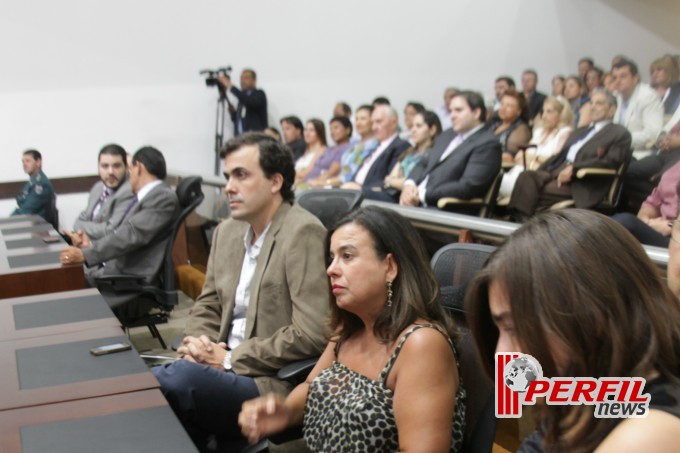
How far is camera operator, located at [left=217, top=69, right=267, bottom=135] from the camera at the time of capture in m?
8.53

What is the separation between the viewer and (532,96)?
323 inches

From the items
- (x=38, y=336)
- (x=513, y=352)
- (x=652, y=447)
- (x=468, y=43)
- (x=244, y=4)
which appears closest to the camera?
(x=652, y=447)

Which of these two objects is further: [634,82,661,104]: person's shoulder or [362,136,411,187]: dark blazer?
[362,136,411,187]: dark blazer

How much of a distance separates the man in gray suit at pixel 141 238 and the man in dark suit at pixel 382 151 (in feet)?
5.84

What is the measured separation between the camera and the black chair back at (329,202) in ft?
10.0

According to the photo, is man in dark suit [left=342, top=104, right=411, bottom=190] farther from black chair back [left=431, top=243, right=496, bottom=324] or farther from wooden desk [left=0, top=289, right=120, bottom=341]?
black chair back [left=431, top=243, right=496, bottom=324]

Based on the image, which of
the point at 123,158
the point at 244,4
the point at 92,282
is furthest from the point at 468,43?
the point at 92,282

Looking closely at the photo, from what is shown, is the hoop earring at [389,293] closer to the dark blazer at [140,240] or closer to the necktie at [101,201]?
the dark blazer at [140,240]

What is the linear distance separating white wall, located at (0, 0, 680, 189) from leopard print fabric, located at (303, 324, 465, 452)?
6.95m

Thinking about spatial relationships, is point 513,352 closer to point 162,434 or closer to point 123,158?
point 162,434

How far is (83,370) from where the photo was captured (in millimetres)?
1950

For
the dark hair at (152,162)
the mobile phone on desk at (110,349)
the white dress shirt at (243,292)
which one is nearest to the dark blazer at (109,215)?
the dark hair at (152,162)

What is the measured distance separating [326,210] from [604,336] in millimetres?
2136

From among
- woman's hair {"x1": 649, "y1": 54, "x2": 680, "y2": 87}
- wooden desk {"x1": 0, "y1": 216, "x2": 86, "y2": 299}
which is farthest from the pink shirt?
wooden desk {"x1": 0, "y1": 216, "x2": 86, "y2": 299}
